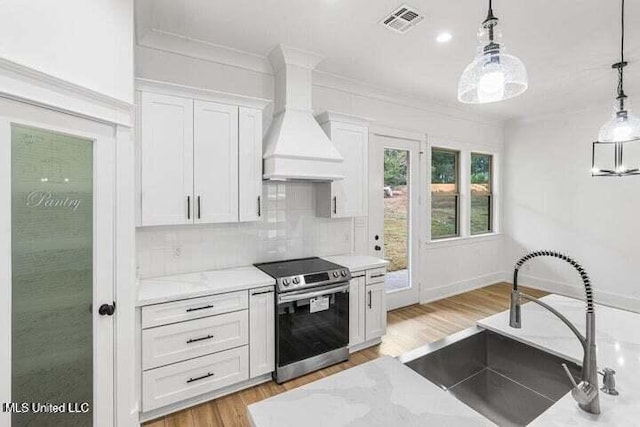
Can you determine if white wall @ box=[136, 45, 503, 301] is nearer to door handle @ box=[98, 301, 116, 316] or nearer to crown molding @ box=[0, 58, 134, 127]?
door handle @ box=[98, 301, 116, 316]

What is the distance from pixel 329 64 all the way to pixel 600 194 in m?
4.42

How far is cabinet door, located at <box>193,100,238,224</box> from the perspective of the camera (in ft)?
8.27

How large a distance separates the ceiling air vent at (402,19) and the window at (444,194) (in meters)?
2.46

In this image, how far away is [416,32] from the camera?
2586mm

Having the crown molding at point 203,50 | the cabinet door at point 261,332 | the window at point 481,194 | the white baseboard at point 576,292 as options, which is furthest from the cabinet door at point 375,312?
the white baseboard at point 576,292

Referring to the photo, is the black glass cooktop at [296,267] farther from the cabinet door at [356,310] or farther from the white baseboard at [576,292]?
the white baseboard at [576,292]

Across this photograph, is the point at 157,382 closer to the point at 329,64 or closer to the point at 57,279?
the point at 57,279

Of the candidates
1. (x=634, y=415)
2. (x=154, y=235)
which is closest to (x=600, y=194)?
(x=634, y=415)

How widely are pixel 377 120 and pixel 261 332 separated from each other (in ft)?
9.41

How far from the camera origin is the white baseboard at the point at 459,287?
454 cm

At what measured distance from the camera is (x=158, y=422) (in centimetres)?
215

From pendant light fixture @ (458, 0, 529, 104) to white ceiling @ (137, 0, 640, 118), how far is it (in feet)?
3.51

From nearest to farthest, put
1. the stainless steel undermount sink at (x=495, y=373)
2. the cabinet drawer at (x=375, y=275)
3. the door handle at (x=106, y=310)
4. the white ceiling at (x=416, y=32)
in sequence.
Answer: the stainless steel undermount sink at (x=495, y=373) < the door handle at (x=106, y=310) < the white ceiling at (x=416, y=32) < the cabinet drawer at (x=375, y=275)

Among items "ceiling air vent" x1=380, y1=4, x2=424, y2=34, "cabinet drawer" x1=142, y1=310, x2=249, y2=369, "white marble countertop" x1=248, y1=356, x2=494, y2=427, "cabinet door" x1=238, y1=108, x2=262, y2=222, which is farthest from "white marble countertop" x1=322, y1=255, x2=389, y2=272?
"ceiling air vent" x1=380, y1=4, x2=424, y2=34
